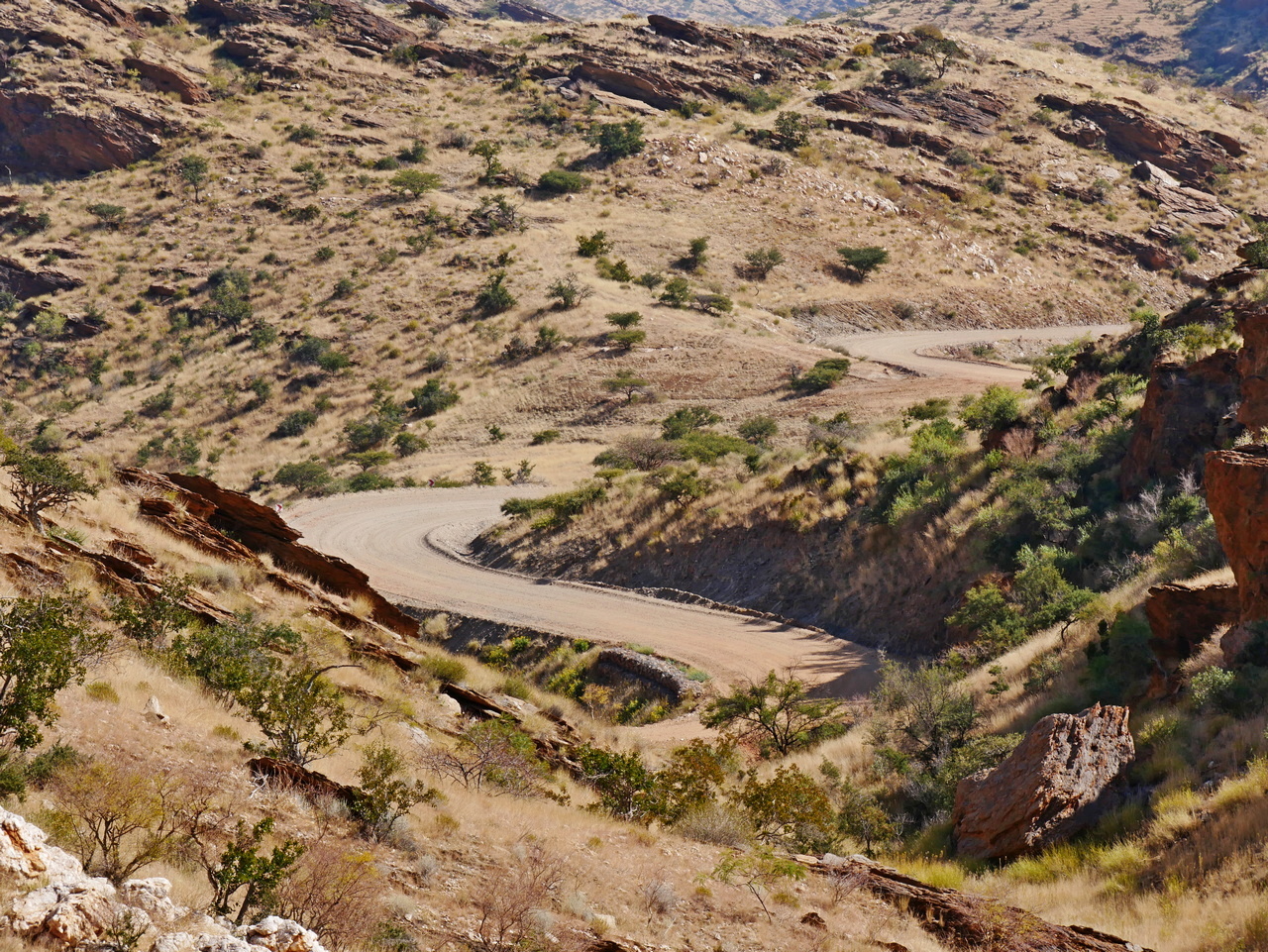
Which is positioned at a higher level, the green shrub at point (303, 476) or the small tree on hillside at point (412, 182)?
the small tree on hillside at point (412, 182)

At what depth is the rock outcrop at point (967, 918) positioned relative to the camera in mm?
7172

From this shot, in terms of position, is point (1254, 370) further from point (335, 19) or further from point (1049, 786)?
point (335, 19)

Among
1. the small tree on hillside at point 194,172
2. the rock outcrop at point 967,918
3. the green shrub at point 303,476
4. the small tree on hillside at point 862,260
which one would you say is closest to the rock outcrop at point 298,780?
the rock outcrop at point 967,918

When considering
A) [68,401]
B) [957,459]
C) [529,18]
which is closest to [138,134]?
[68,401]

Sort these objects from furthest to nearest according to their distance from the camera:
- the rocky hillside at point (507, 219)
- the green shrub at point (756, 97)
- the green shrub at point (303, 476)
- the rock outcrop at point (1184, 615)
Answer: the green shrub at point (756, 97) → the rocky hillside at point (507, 219) → the green shrub at point (303, 476) → the rock outcrop at point (1184, 615)

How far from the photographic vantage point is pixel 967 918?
784 cm

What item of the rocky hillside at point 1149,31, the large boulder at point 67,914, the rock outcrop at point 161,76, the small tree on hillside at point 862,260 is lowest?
the large boulder at point 67,914

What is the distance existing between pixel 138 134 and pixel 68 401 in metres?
30.1

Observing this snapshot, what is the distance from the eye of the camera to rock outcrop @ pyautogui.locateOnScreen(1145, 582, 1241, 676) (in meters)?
11.3

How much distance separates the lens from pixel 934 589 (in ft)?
67.2

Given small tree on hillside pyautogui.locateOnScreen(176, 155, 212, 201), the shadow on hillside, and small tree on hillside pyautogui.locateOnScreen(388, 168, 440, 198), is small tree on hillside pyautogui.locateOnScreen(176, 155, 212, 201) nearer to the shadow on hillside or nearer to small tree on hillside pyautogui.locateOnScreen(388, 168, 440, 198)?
small tree on hillside pyautogui.locateOnScreen(388, 168, 440, 198)

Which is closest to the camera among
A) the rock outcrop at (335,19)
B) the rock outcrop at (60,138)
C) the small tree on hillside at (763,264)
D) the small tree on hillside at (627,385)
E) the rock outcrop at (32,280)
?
the small tree on hillside at (627,385)

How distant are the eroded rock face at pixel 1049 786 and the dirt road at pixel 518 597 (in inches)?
323

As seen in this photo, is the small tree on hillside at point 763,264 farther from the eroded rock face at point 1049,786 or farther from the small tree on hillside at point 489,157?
the eroded rock face at point 1049,786
